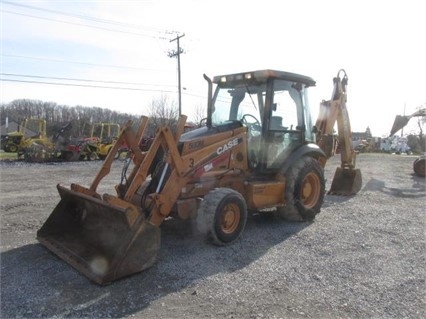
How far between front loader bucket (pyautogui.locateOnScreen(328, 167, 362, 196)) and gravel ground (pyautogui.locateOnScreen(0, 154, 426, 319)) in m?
2.77

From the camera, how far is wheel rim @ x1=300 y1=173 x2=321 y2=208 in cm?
722

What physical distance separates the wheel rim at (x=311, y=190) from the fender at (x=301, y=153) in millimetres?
426

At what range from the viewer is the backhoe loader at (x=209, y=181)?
455 centimetres

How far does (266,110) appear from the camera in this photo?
6402 mm

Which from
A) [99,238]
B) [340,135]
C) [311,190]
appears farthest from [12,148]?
[99,238]

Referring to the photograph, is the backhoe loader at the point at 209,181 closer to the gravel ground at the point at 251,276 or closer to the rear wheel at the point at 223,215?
the rear wheel at the point at 223,215

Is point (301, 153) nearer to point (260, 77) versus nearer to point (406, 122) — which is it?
point (260, 77)

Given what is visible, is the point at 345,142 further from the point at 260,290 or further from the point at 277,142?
the point at 260,290

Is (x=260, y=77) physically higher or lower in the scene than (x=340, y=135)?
higher

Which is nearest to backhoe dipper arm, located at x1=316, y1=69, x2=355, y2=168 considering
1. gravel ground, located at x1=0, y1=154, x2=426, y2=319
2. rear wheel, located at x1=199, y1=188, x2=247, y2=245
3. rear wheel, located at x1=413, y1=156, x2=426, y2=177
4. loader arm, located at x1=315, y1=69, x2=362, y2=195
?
loader arm, located at x1=315, y1=69, x2=362, y2=195

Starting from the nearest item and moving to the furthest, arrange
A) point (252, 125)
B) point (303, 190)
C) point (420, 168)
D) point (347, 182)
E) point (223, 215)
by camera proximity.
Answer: point (223, 215) → point (252, 125) → point (303, 190) → point (347, 182) → point (420, 168)

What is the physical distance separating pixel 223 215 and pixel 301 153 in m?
2.23

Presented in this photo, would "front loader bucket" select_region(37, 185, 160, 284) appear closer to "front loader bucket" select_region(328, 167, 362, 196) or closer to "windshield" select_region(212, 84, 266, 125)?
"windshield" select_region(212, 84, 266, 125)

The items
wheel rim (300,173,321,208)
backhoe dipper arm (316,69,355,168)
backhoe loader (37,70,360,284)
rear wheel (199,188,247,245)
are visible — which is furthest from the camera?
backhoe dipper arm (316,69,355,168)
